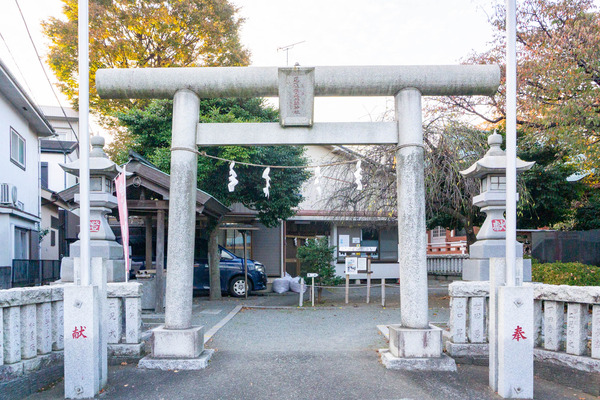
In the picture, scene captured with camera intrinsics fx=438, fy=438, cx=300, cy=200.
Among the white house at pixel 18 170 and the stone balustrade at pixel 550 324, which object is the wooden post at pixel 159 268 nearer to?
the white house at pixel 18 170

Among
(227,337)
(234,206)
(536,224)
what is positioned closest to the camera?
A: (227,337)

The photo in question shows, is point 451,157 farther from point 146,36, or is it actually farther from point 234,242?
point 146,36

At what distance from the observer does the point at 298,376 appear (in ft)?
18.7

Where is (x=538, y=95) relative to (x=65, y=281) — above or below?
above

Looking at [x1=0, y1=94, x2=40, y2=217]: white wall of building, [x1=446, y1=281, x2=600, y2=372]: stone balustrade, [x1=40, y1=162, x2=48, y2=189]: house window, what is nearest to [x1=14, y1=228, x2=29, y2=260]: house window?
[x1=0, y1=94, x2=40, y2=217]: white wall of building

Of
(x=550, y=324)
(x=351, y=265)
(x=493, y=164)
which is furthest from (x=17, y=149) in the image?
(x=550, y=324)

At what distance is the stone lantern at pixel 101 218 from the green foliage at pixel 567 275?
7.60 meters

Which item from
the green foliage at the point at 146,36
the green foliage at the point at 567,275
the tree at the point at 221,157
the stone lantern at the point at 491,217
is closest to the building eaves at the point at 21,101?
the tree at the point at 221,157

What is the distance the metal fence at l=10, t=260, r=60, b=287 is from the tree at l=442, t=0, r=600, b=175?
41.3ft

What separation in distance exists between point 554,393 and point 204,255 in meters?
12.4

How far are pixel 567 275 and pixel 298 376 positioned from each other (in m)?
5.52

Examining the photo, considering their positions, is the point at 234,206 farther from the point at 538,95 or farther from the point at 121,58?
the point at 538,95

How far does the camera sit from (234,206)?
58.3 feet

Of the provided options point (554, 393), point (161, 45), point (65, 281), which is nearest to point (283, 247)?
point (161, 45)
